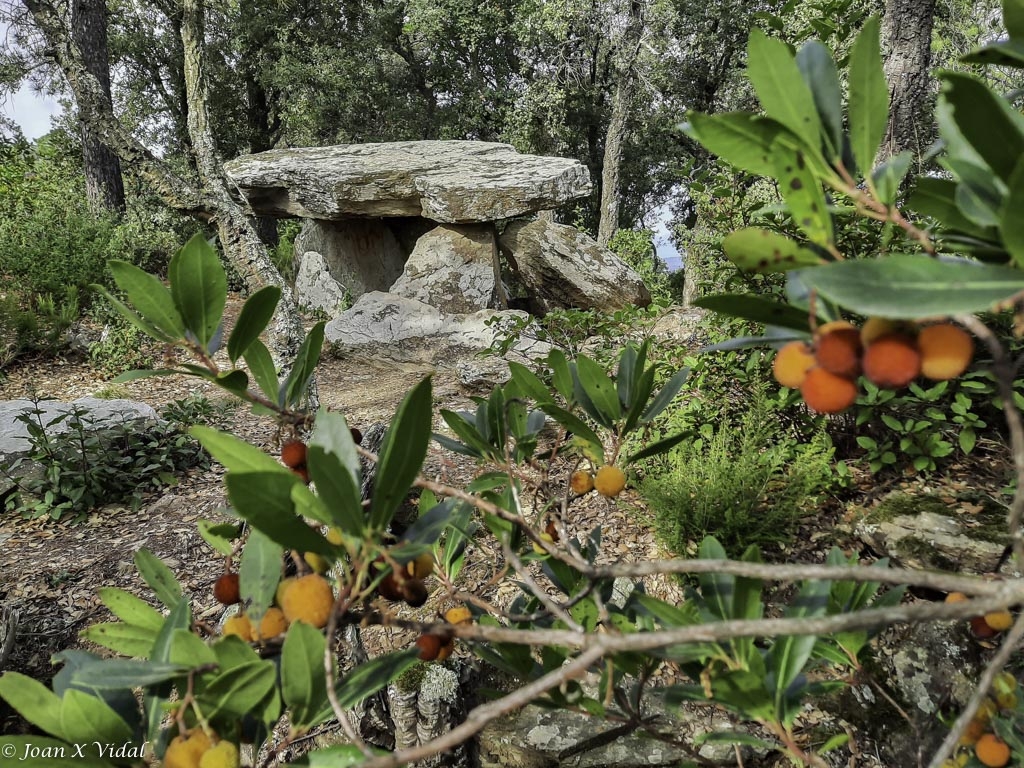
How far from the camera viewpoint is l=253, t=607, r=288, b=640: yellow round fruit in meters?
0.56

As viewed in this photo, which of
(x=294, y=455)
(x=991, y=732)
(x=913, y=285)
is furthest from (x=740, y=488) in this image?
(x=913, y=285)

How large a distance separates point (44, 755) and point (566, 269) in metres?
7.30

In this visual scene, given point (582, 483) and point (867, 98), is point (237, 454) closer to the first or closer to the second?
point (582, 483)

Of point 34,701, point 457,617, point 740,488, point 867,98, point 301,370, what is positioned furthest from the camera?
point 740,488

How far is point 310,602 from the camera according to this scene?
495 mm

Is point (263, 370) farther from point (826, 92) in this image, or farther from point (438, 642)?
point (826, 92)

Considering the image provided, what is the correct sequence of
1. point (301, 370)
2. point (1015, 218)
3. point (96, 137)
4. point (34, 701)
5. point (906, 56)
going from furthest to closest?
1. point (96, 137)
2. point (906, 56)
3. point (301, 370)
4. point (34, 701)
5. point (1015, 218)

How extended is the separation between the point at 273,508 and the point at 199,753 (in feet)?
0.65

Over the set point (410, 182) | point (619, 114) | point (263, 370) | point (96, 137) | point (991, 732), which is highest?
point (96, 137)

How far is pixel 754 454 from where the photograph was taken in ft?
8.18

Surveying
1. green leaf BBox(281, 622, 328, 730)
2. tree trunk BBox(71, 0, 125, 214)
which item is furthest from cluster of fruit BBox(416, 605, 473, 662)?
tree trunk BBox(71, 0, 125, 214)

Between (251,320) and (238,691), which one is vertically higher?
(251,320)

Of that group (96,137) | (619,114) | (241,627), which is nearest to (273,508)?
(241,627)

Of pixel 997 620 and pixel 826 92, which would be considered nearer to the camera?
pixel 826 92
